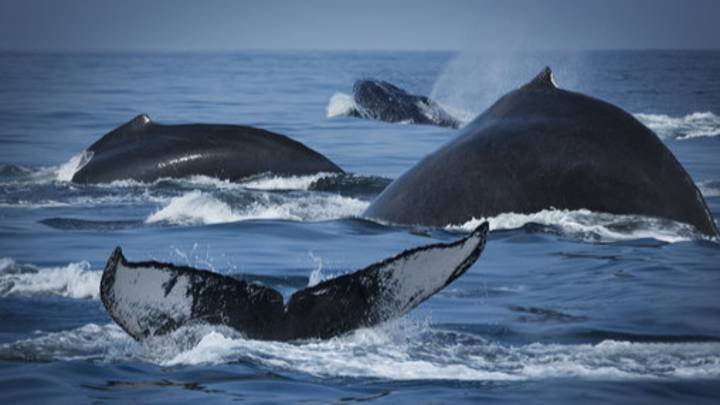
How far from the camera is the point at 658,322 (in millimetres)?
8148

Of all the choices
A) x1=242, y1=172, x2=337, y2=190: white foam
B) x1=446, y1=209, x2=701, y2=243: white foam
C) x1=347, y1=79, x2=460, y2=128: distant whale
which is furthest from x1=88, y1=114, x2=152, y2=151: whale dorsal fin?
x1=347, y1=79, x2=460, y2=128: distant whale

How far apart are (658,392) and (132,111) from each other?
31.2 metres

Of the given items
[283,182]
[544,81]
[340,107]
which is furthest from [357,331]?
[340,107]

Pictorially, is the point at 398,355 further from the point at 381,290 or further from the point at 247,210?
the point at 247,210

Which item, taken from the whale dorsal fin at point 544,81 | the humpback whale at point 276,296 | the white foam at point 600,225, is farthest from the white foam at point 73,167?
the humpback whale at point 276,296

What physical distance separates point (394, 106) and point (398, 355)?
20.9 m

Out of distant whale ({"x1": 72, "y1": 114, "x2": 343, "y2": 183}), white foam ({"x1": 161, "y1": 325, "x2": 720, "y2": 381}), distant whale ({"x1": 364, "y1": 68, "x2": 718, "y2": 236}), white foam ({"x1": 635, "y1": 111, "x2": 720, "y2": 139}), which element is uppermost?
white foam ({"x1": 635, "y1": 111, "x2": 720, "y2": 139})

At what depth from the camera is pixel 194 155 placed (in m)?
16.1

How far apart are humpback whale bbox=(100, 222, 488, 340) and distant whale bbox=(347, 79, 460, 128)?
20388mm

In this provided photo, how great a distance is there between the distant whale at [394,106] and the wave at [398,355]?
64.9ft

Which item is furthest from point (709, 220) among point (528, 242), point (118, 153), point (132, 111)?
point (132, 111)

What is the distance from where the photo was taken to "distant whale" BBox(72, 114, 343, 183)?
1593 cm

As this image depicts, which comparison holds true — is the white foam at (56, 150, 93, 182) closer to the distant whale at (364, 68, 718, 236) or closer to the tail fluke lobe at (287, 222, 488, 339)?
the distant whale at (364, 68, 718, 236)

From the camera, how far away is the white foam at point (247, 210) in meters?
13.5
